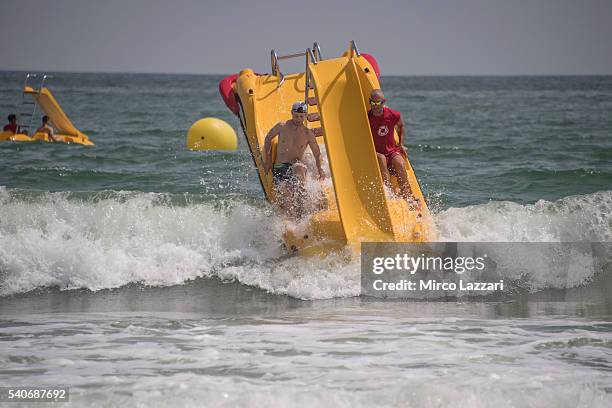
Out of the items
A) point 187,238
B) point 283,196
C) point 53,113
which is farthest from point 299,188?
point 53,113

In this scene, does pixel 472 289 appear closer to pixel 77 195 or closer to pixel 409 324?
pixel 409 324

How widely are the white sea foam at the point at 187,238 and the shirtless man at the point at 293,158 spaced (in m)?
0.37

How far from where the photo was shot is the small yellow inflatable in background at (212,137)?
15945 mm

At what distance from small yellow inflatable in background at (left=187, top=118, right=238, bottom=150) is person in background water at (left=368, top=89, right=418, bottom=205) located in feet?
27.3

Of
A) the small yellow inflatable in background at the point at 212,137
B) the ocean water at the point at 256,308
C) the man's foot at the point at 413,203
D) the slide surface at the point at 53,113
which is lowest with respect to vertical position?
the ocean water at the point at 256,308

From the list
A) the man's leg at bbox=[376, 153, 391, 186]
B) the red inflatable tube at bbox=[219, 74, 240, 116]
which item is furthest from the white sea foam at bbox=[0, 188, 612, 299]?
the red inflatable tube at bbox=[219, 74, 240, 116]

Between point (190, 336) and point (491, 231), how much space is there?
13.6 feet

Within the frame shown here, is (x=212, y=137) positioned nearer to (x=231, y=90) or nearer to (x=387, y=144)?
(x=231, y=90)

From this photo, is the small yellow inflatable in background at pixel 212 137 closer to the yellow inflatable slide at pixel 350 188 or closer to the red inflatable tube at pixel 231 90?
the red inflatable tube at pixel 231 90

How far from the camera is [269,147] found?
8273mm

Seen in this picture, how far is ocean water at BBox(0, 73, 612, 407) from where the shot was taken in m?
4.88

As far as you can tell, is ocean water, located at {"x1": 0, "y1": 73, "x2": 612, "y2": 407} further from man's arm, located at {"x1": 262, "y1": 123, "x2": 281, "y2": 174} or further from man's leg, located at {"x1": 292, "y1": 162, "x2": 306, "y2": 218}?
man's arm, located at {"x1": 262, "y1": 123, "x2": 281, "y2": 174}

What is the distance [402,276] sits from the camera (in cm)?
735

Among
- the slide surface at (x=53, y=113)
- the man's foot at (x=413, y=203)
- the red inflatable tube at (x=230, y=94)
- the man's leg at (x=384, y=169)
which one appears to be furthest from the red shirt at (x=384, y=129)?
the slide surface at (x=53, y=113)
